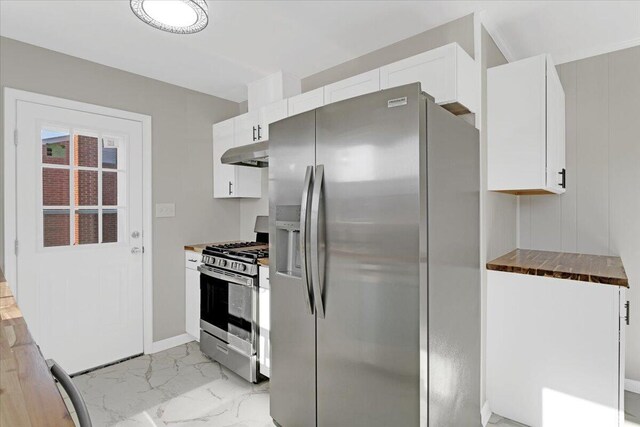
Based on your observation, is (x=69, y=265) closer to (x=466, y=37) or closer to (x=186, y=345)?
(x=186, y=345)

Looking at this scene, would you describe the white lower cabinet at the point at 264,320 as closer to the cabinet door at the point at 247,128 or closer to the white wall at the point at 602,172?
the cabinet door at the point at 247,128

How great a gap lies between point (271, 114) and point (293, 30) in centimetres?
79

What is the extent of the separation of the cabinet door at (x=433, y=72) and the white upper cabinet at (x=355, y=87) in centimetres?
10

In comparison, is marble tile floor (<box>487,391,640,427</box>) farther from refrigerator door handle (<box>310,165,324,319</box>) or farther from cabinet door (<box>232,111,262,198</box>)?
cabinet door (<box>232,111,262,198</box>)

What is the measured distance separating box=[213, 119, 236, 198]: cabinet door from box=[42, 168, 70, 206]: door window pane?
127cm

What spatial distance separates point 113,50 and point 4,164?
112 centimetres

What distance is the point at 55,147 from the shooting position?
2646 millimetres

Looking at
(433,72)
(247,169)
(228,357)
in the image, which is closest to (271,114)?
(247,169)

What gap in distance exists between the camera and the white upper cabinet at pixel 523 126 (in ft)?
6.70

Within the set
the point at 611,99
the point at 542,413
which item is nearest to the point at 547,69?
the point at 611,99

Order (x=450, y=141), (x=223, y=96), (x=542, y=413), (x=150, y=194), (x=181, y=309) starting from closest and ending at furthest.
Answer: (x=450, y=141) → (x=542, y=413) → (x=150, y=194) → (x=181, y=309) → (x=223, y=96)

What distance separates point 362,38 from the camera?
2387mm

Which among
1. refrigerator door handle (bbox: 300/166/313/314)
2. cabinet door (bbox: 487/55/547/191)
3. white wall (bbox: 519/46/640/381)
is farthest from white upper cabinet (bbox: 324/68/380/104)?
white wall (bbox: 519/46/640/381)

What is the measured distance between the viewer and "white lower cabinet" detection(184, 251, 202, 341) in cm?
320
